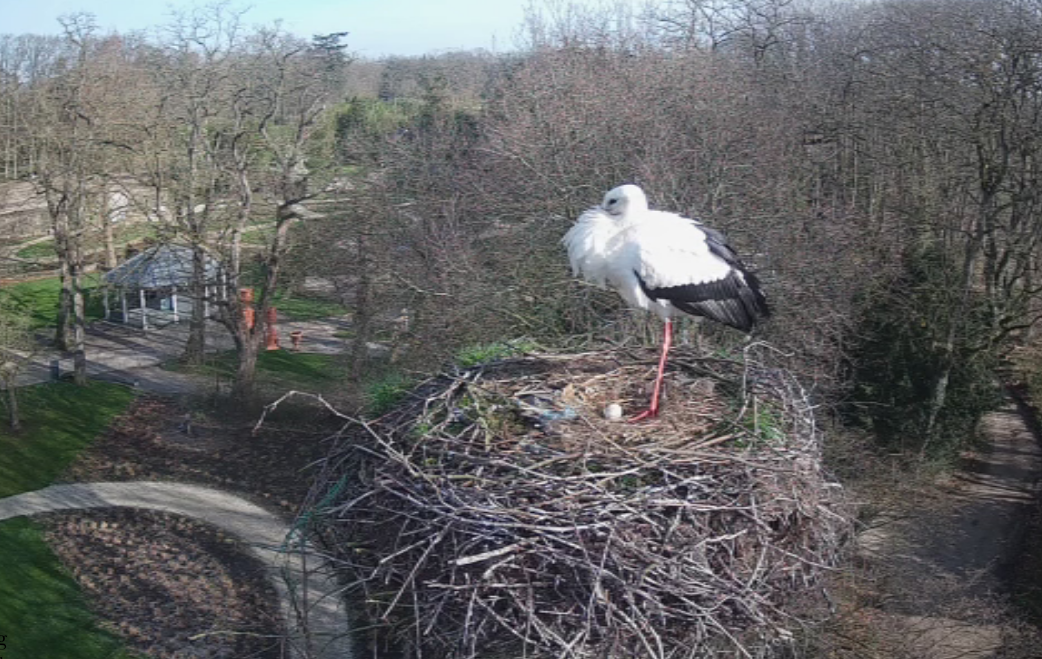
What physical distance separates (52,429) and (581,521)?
56.4 ft

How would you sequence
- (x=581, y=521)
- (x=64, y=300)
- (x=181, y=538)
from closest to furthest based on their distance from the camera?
(x=581, y=521) → (x=181, y=538) → (x=64, y=300)

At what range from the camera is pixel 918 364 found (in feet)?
52.1

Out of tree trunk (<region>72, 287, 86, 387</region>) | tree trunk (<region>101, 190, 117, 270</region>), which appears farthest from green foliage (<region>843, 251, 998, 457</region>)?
tree trunk (<region>101, 190, 117, 270</region>)

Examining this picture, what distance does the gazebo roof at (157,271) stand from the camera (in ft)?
74.7

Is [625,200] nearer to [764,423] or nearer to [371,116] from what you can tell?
[764,423]

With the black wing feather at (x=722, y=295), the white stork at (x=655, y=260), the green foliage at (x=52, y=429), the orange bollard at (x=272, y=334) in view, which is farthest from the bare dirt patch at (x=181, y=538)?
the black wing feather at (x=722, y=295)

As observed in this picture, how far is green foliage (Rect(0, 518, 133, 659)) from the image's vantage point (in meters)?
11.8

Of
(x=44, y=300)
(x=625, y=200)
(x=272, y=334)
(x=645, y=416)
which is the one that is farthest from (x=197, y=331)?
(x=645, y=416)

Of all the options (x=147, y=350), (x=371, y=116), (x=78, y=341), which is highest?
(x=371, y=116)

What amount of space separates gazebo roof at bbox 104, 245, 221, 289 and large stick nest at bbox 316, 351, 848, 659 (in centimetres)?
1741

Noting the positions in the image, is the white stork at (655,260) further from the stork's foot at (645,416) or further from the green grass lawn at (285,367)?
the green grass lawn at (285,367)

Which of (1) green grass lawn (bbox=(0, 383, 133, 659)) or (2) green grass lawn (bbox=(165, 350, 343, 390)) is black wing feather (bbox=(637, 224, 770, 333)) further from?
(2) green grass lawn (bbox=(165, 350, 343, 390))

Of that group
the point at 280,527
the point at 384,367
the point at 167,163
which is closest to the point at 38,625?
the point at 280,527

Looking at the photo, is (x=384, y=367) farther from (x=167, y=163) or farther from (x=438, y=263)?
(x=167, y=163)
